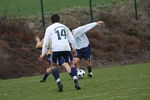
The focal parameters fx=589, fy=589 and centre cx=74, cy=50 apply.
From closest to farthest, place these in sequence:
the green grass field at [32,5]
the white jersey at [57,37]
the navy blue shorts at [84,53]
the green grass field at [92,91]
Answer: the green grass field at [92,91]
the white jersey at [57,37]
the navy blue shorts at [84,53]
the green grass field at [32,5]

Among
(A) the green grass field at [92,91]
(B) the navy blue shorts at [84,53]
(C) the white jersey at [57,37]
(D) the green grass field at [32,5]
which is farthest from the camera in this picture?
(D) the green grass field at [32,5]

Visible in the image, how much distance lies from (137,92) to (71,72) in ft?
7.91

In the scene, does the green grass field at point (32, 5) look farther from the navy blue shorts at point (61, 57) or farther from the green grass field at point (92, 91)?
the navy blue shorts at point (61, 57)

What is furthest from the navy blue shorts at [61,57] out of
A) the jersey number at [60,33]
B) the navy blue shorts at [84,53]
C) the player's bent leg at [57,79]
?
the navy blue shorts at [84,53]

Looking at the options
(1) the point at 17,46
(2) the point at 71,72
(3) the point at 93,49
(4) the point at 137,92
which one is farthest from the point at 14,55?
(4) the point at 137,92

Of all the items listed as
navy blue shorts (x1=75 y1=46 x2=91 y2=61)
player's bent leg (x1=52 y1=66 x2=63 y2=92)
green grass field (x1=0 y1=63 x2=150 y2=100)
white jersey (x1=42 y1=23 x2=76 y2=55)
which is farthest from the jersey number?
navy blue shorts (x1=75 y1=46 x2=91 y2=61)

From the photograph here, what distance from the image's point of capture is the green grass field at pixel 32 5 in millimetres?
34438

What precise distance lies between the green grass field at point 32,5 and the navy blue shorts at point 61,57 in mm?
16728

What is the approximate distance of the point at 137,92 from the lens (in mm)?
14305

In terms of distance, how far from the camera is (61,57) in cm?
1617

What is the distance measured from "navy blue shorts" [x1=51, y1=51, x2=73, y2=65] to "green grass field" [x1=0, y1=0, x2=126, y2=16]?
1673cm

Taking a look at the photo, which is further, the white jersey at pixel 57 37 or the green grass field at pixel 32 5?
the green grass field at pixel 32 5

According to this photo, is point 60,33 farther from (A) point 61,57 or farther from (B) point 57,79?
(B) point 57,79

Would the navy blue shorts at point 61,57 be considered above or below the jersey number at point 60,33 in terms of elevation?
below
